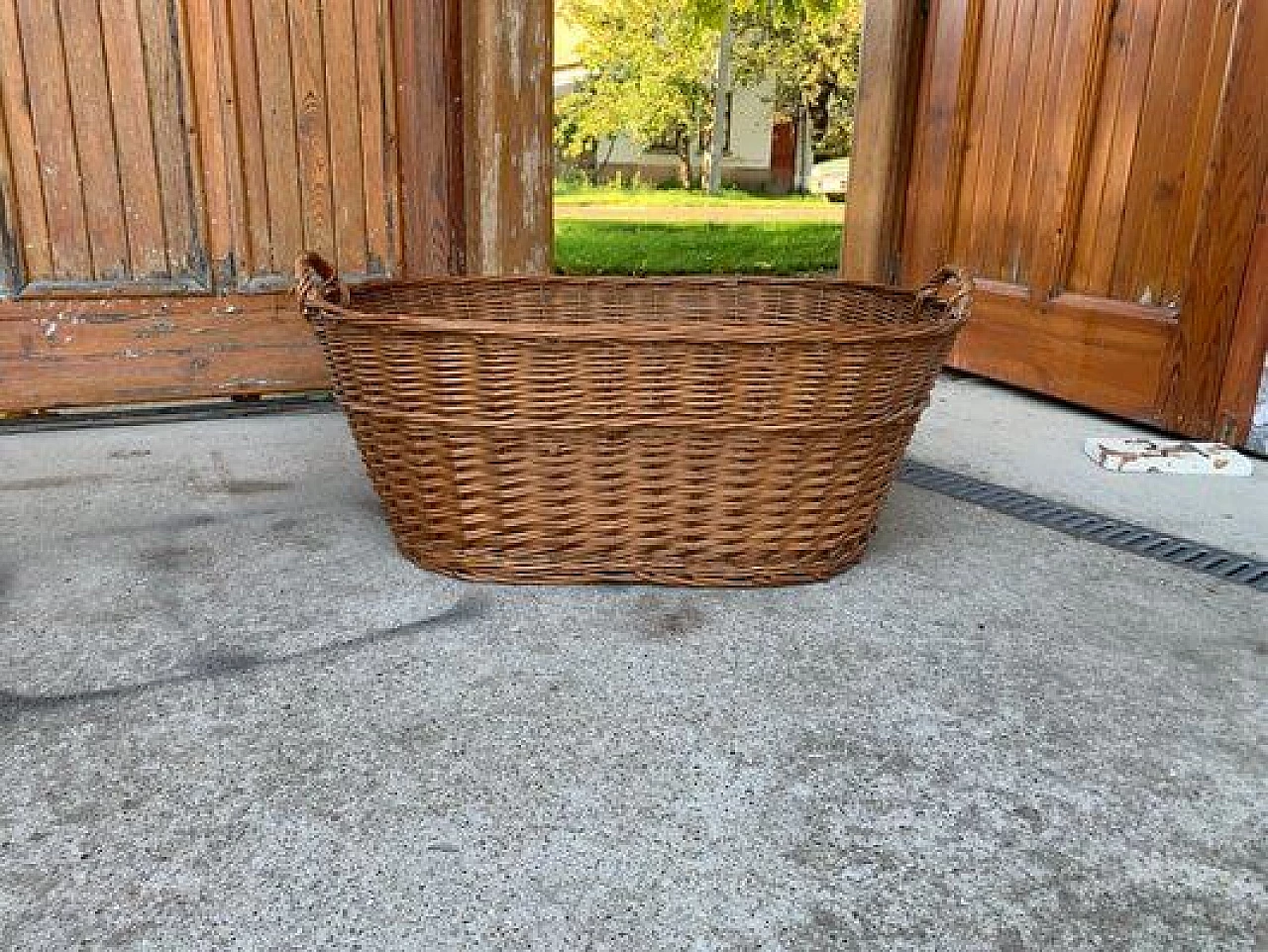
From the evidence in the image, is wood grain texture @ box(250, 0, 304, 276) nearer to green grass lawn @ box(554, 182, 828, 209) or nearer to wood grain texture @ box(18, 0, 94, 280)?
wood grain texture @ box(18, 0, 94, 280)

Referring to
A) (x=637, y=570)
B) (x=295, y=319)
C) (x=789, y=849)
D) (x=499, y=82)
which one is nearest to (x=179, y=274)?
(x=295, y=319)

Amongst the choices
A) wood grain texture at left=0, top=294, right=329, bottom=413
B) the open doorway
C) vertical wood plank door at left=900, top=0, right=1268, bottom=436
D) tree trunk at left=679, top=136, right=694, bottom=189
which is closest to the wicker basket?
wood grain texture at left=0, top=294, right=329, bottom=413

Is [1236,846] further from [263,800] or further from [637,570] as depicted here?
[263,800]

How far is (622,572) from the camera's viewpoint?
1.47 m

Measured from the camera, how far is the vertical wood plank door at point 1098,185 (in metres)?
2.16

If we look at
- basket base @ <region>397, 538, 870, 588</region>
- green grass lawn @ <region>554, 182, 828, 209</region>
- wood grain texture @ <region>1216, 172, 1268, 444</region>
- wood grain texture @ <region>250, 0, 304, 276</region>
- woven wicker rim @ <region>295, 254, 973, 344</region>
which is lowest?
basket base @ <region>397, 538, 870, 588</region>

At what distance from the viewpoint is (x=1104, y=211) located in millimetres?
2441

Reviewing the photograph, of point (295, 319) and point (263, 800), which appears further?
point (295, 319)

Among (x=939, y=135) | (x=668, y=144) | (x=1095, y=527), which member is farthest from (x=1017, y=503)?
(x=668, y=144)

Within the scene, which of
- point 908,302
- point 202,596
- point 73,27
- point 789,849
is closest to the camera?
point 789,849

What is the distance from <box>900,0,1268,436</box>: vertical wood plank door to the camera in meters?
2.16

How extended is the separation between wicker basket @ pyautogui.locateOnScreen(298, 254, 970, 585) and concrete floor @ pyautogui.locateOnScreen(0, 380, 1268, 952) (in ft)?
0.24

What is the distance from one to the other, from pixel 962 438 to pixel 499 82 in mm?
1430

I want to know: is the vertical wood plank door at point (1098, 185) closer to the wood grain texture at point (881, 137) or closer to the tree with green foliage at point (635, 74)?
the wood grain texture at point (881, 137)
